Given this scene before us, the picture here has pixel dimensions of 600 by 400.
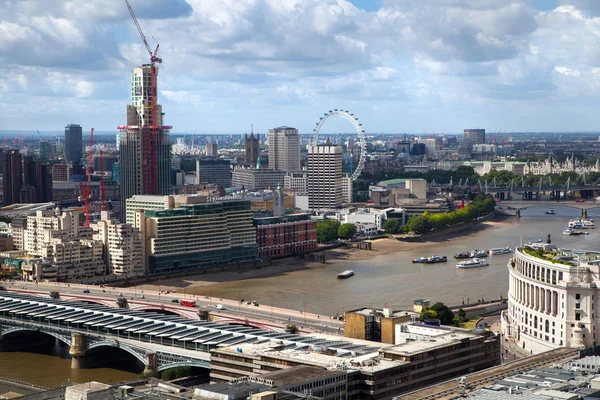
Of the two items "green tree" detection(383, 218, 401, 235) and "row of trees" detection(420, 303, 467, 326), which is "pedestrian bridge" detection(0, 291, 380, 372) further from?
"green tree" detection(383, 218, 401, 235)

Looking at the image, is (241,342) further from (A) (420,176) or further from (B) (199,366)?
(A) (420,176)

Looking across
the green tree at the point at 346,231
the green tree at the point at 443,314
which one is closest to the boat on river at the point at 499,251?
the green tree at the point at 346,231

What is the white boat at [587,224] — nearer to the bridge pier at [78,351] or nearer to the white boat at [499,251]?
the white boat at [499,251]

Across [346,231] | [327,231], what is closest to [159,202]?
[327,231]

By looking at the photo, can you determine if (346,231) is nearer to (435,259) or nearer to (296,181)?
(435,259)

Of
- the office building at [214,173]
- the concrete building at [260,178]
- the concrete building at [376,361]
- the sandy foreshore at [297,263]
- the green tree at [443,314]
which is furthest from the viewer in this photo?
the office building at [214,173]

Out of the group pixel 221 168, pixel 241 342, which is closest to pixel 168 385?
pixel 241 342

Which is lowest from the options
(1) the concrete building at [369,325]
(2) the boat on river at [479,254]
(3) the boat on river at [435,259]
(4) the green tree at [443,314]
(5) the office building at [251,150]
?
(3) the boat on river at [435,259]
